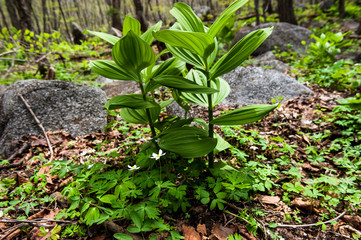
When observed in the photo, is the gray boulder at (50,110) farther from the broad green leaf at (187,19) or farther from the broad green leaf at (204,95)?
the broad green leaf at (187,19)

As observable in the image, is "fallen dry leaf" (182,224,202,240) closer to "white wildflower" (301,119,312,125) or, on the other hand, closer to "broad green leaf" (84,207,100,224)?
"broad green leaf" (84,207,100,224)

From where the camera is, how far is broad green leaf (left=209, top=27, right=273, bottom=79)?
1267mm

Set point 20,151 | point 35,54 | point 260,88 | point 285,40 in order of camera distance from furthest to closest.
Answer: point 285,40 < point 35,54 < point 260,88 < point 20,151

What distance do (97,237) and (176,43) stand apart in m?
1.36

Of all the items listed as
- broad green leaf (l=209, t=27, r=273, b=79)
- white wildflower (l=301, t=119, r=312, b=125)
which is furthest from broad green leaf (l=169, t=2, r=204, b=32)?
white wildflower (l=301, t=119, r=312, b=125)

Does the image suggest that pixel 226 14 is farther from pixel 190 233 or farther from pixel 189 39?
pixel 190 233

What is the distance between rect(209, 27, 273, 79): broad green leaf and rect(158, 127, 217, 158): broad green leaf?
48cm

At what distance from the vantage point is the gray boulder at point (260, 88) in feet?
10.9

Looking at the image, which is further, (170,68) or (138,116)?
(138,116)

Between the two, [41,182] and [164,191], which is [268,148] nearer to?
[164,191]

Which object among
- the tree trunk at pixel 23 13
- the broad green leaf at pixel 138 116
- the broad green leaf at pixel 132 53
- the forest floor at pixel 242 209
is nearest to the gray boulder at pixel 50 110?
the forest floor at pixel 242 209

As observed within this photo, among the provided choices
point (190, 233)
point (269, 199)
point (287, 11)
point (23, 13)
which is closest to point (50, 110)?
point (190, 233)

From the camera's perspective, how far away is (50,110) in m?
2.88

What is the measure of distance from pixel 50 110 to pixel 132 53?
2.26 meters
